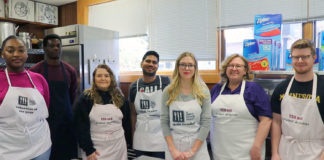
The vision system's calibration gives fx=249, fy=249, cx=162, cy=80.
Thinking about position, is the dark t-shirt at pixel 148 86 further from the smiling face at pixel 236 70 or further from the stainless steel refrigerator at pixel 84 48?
the stainless steel refrigerator at pixel 84 48

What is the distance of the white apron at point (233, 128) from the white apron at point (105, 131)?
67cm

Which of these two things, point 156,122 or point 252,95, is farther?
point 156,122

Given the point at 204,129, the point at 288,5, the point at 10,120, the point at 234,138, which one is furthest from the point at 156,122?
the point at 288,5

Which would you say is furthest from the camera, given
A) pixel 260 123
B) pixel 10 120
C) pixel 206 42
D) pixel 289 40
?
pixel 206 42

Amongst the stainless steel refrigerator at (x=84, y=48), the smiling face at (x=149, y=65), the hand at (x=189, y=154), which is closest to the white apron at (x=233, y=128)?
the hand at (x=189, y=154)

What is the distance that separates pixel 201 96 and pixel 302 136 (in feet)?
1.94

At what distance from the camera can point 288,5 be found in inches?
82.0

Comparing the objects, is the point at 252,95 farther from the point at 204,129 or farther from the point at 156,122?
the point at 156,122

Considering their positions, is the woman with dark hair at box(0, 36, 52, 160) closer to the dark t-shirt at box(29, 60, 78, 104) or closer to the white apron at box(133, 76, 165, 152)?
the dark t-shirt at box(29, 60, 78, 104)

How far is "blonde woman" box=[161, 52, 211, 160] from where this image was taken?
Answer: 1.53 metres

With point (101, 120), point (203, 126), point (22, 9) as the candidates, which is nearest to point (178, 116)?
point (203, 126)

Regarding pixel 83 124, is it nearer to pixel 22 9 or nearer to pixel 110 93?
pixel 110 93

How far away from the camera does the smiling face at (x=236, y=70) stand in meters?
1.58

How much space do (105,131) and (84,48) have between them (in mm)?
1236
